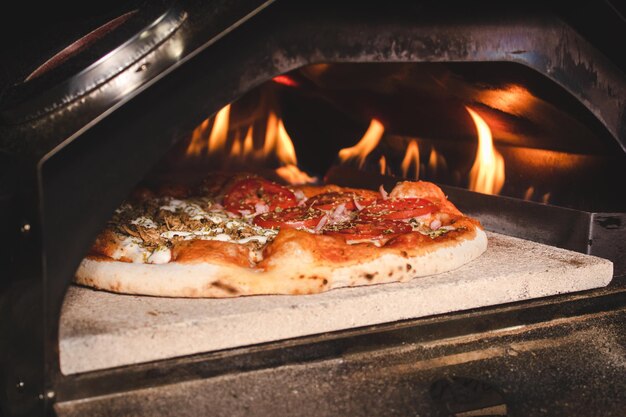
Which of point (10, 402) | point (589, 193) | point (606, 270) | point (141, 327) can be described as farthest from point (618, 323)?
point (10, 402)

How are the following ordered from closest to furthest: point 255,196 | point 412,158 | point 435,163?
point 255,196 → point 435,163 → point 412,158

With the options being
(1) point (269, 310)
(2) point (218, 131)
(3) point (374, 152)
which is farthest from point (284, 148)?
(1) point (269, 310)

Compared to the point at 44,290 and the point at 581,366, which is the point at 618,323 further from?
the point at 44,290

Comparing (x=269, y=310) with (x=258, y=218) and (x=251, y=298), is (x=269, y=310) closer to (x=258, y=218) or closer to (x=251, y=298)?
(x=251, y=298)

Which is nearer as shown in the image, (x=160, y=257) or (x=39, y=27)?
(x=160, y=257)

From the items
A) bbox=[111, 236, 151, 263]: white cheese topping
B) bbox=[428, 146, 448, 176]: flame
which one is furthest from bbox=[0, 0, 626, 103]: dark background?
bbox=[428, 146, 448, 176]: flame
